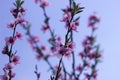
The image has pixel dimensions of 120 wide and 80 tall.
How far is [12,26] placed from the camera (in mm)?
6535

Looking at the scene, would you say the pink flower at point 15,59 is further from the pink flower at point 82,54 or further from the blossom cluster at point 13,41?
the pink flower at point 82,54

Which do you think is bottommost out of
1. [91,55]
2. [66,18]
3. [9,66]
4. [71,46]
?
[91,55]

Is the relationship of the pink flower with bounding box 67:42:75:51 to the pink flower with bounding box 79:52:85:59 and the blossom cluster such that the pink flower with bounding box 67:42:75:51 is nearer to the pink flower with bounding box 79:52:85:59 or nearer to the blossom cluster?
the blossom cluster

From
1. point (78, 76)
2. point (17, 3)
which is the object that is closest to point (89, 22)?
point (78, 76)

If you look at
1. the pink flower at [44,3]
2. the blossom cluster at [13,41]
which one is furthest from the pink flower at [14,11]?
the pink flower at [44,3]

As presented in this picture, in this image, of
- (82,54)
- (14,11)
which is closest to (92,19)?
(82,54)

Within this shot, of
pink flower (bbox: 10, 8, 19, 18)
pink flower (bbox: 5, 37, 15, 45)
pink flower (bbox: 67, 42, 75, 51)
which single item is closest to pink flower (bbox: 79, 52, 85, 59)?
pink flower (bbox: 10, 8, 19, 18)

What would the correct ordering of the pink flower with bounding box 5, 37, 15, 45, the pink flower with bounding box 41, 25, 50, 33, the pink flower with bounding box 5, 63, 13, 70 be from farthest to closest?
the pink flower with bounding box 41, 25, 50, 33
the pink flower with bounding box 5, 37, 15, 45
the pink flower with bounding box 5, 63, 13, 70

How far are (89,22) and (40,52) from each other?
2090 mm

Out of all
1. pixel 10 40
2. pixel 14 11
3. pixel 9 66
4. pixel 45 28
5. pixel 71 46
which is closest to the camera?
pixel 71 46

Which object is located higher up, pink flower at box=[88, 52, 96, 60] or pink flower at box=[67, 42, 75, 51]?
pink flower at box=[67, 42, 75, 51]

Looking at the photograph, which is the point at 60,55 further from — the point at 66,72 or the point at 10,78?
the point at 66,72

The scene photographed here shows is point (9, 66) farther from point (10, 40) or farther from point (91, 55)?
point (91, 55)

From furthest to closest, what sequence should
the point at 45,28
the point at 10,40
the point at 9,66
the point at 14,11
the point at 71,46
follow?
the point at 45,28
the point at 14,11
the point at 10,40
the point at 9,66
the point at 71,46
